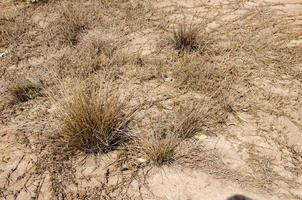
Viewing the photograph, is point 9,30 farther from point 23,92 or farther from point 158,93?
point 158,93

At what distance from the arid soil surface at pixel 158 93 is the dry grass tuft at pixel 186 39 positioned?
2cm

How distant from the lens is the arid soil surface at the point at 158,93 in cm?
232

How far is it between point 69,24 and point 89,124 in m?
1.57

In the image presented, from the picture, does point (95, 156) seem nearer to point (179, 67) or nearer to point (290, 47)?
point (179, 67)

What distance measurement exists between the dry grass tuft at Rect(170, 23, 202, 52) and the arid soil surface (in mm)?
23

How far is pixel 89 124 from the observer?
2.41 metres

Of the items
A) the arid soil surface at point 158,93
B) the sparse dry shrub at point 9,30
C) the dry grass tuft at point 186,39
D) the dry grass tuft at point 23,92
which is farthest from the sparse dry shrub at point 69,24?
the dry grass tuft at point 186,39

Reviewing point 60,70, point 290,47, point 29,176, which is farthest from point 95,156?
point 290,47

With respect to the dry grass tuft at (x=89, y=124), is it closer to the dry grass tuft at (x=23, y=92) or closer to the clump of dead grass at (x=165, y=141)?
the clump of dead grass at (x=165, y=141)

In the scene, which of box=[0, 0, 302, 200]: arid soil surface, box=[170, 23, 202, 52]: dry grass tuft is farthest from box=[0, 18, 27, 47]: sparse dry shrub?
box=[170, 23, 202, 52]: dry grass tuft

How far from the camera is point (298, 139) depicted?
8.47ft

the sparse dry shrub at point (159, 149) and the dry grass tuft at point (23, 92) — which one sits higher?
the dry grass tuft at point (23, 92)

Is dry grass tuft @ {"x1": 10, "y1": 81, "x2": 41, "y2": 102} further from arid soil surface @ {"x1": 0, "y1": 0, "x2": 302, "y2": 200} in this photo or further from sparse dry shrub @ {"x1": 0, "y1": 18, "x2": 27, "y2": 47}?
sparse dry shrub @ {"x1": 0, "y1": 18, "x2": 27, "y2": 47}

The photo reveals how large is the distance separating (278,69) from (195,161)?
1.26m
